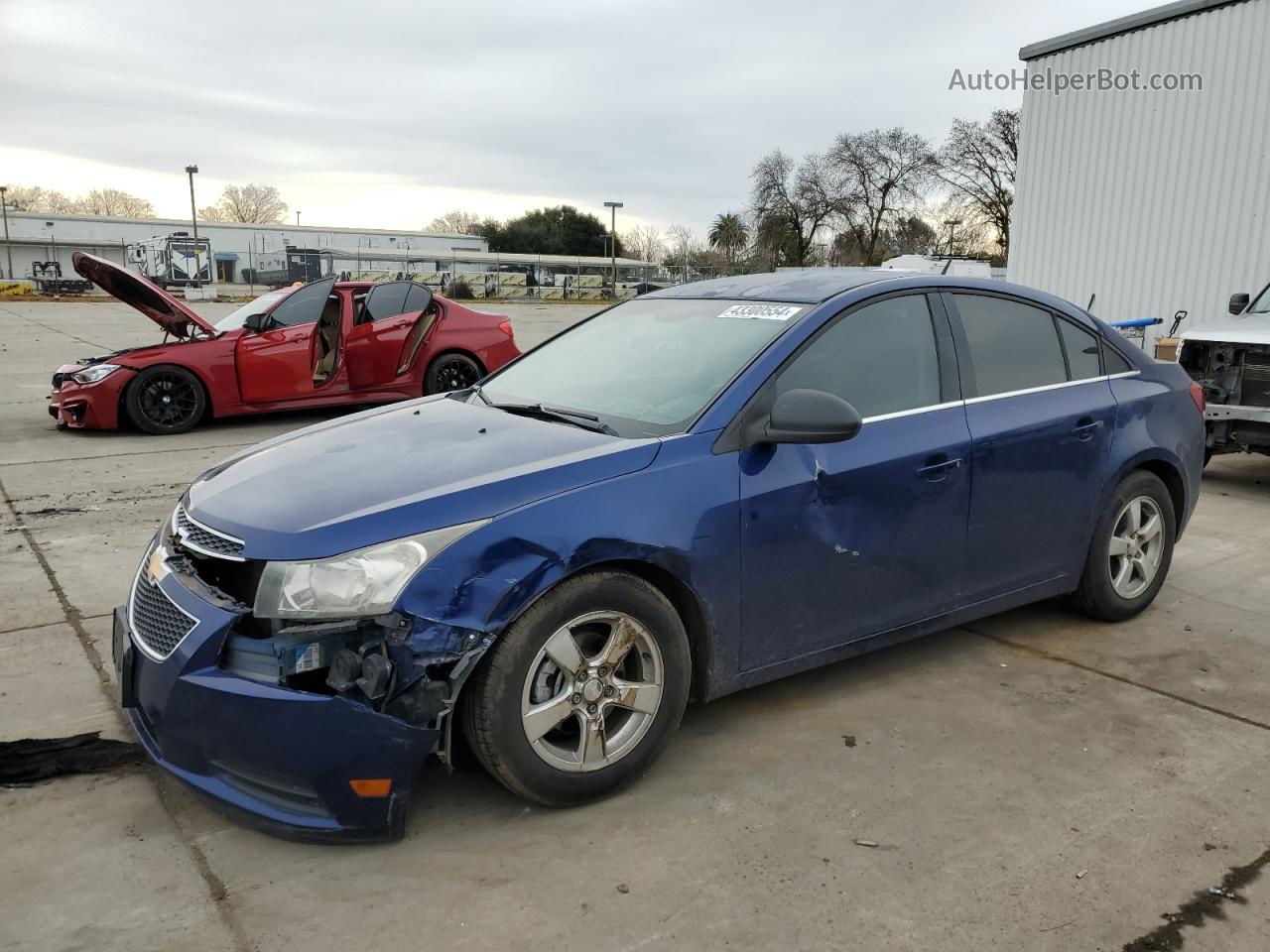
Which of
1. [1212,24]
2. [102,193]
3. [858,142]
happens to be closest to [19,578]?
[1212,24]

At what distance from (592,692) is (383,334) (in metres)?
8.36

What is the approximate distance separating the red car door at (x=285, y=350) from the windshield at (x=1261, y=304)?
858 centimetres

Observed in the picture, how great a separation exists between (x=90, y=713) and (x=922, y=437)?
317 centimetres

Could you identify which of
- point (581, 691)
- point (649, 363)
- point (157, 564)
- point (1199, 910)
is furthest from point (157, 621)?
point (1199, 910)

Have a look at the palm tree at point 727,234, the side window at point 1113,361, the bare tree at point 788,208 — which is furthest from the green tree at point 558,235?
the side window at point 1113,361

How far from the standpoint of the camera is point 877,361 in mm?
3645

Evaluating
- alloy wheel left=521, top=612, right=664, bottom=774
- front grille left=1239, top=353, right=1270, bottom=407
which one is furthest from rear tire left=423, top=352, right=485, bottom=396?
alloy wheel left=521, top=612, right=664, bottom=774

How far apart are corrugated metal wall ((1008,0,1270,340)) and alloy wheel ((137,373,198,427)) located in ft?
37.3

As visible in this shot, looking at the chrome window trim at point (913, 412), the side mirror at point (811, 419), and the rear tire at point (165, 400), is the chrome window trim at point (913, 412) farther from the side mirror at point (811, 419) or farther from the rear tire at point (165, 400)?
the rear tire at point (165, 400)

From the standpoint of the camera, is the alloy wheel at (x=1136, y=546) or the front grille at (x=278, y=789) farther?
the alloy wheel at (x=1136, y=546)

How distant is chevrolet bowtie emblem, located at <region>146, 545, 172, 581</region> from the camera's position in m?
2.95

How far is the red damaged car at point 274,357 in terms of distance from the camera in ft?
31.4

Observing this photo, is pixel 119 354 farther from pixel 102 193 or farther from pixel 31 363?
pixel 102 193

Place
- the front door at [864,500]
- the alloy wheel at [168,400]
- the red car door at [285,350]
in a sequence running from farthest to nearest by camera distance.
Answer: the red car door at [285,350], the alloy wheel at [168,400], the front door at [864,500]
